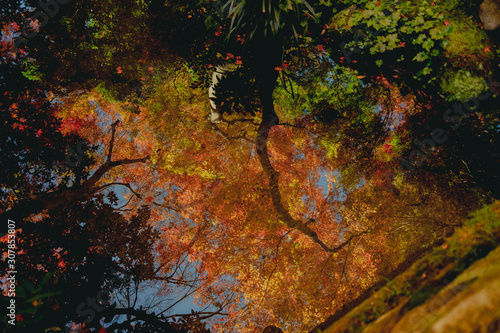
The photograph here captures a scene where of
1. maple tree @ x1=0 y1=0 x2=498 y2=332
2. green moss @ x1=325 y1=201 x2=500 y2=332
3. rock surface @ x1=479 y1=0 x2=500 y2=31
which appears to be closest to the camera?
green moss @ x1=325 y1=201 x2=500 y2=332

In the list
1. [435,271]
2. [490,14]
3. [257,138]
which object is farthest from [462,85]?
[257,138]

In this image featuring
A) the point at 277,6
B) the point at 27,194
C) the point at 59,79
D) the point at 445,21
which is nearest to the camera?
the point at 445,21

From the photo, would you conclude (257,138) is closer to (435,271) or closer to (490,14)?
(490,14)

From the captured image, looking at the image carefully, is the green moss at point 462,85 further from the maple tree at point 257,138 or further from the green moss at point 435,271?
the green moss at point 435,271

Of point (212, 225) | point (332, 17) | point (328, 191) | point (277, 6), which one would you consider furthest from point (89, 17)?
point (328, 191)

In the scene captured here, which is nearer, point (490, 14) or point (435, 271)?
point (435, 271)

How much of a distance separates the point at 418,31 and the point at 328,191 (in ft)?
23.1

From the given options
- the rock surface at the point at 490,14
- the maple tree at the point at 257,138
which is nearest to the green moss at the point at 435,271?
the maple tree at the point at 257,138

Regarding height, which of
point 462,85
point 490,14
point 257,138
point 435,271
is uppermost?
point 257,138

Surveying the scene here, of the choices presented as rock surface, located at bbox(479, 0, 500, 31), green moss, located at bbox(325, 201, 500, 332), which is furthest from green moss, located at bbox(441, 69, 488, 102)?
green moss, located at bbox(325, 201, 500, 332)

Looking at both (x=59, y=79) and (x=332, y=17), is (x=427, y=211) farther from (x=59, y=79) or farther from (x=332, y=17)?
(x=59, y=79)

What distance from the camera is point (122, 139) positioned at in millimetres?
10422

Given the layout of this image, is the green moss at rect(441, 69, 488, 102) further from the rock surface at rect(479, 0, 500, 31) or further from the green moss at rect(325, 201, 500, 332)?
the green moss at rect(325, 201, 500, 332)

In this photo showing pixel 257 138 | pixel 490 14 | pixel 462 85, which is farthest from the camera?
pixel 257 138
